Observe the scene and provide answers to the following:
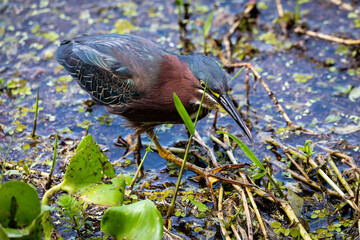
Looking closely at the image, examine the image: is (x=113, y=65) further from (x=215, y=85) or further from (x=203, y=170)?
A: (x=203, y=170)

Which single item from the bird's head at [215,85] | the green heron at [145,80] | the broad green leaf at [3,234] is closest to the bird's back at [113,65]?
the green heron at [145,80]

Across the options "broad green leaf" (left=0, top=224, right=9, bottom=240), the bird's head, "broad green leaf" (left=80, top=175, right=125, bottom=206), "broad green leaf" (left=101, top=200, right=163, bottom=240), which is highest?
the bird's head

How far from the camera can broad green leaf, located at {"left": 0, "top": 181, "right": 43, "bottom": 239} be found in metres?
2.77

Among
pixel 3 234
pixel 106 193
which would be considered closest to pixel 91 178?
pixel 106 193

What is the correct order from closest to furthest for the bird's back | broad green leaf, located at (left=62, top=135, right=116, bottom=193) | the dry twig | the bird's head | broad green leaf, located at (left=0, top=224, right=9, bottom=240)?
broad green leaf, located at (left=0, top=224, right=9, bottom=240) → broad green leaf, located at (left=62, top=135, right=116, bottom=193) → the bird's head → the bird's back → the dry twig

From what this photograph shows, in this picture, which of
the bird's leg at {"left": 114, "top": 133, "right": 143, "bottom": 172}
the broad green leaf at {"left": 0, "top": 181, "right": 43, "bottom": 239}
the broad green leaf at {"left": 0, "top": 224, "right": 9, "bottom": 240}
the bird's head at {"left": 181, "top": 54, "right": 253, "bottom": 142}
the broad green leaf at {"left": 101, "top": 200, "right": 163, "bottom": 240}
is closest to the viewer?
the broad green leaf at {"left": 0, "top": 224, "right": 9, "bottom": 240}

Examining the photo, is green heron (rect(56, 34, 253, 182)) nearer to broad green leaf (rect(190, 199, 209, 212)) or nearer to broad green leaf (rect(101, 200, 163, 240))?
broad green leaf (rect(190, 199, 209, 212))

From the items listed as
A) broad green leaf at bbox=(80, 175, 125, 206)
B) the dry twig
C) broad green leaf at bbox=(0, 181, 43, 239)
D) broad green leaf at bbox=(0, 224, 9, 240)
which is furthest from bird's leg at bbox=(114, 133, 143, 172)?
the dry twig

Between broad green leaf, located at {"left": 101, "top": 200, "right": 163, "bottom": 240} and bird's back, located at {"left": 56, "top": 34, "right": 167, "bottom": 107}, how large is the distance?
1.48 meters

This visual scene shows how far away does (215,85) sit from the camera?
3.86 m

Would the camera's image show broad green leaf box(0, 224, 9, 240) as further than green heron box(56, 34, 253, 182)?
No

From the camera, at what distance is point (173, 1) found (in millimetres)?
6828

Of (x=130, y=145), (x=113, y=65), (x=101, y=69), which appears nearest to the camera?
(x=113, y=65)

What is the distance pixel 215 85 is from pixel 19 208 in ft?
6.10
